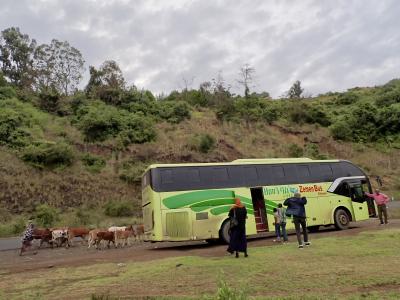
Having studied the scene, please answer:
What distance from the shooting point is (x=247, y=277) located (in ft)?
31.7

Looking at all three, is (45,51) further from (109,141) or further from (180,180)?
(180,180)

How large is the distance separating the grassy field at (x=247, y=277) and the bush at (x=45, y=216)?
17443 mm

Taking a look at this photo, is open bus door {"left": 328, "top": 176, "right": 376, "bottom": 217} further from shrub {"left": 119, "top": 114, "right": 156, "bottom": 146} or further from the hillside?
shrub {"left": 119, "top": 114, "right": 156, "bottom": 146}

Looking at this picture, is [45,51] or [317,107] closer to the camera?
[45,51]

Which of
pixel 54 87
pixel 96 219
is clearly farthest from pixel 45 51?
pixel 96 219

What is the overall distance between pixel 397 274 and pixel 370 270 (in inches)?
29.1

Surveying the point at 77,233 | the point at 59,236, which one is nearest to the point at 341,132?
the point at 77,233

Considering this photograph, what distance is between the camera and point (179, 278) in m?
10.1

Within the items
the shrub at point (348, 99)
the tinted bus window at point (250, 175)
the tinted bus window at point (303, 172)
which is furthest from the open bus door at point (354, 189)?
the shrub at point (348, 99)

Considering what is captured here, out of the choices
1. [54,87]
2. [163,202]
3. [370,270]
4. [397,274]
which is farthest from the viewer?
[54,87]

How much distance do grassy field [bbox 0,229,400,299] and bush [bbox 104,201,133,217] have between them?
18858 millimetres

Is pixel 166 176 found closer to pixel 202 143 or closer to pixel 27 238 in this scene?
pixel 27 238

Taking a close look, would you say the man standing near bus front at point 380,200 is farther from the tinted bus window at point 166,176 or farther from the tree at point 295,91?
the tree at point 295,91

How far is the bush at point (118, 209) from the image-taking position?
32.1 m
